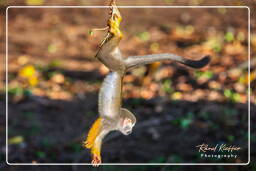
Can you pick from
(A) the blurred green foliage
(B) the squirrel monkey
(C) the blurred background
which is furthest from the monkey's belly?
(A) the blurred green foliage

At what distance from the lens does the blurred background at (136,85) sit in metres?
4.10

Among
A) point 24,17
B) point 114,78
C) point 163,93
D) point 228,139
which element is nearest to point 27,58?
point 24,17

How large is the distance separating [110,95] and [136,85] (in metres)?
4.09

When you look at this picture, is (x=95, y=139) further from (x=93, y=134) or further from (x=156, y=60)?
(x=156, y=60)

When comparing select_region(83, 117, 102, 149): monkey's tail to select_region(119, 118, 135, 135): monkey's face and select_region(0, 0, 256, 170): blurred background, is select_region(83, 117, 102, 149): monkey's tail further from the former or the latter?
select_region(0, 0, 256, 170): blurred background

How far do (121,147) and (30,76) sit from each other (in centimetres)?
216

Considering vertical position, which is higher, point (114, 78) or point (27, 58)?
point (114, 78)

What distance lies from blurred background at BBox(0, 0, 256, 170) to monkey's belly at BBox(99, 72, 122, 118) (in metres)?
1.76

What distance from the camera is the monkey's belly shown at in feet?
4.18

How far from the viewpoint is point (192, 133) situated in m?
4.19

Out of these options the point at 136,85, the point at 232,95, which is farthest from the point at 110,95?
the point at 136,85

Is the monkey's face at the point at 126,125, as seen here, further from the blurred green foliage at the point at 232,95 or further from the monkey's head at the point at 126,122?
the blurred green foliage at the point at 232,95

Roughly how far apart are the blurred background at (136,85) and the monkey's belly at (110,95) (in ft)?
5.79

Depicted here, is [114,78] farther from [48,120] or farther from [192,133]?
[48,120]
